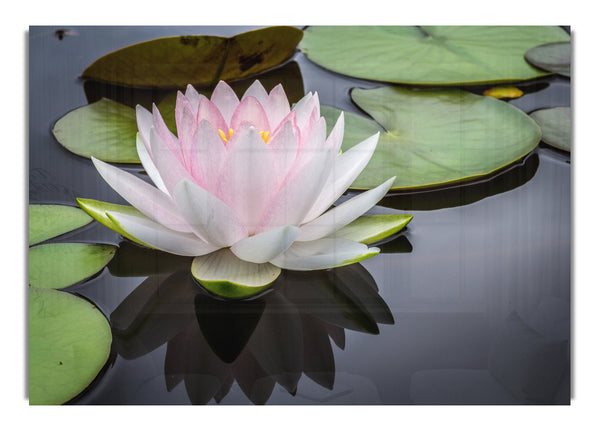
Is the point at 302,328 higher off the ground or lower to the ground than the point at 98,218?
lower

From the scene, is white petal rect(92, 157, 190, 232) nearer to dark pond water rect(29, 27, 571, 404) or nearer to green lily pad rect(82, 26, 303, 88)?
dark pond water rect(29, 27, 571, 404)

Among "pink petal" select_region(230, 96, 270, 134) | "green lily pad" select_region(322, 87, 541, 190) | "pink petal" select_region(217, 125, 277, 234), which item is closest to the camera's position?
"pink petal" select_region(217, 125, 277, 234)

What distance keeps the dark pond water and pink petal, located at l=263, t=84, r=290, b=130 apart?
0.34 ft

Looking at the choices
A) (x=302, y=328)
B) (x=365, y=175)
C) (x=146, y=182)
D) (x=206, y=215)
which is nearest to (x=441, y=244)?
→ (x=365, y=175)

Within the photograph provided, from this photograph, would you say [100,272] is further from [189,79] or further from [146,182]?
[189,79]

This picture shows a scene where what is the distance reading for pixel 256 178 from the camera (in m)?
1.00

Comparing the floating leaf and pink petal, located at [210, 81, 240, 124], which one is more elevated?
the floating leaf

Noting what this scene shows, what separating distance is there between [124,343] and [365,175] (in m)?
0.57

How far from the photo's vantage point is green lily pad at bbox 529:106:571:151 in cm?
125

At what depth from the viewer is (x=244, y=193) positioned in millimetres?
1012

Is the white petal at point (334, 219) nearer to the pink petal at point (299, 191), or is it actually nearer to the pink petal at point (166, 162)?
the pink petal at point (299, 191)

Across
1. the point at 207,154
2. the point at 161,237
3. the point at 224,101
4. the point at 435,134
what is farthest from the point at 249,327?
the point at 435,134

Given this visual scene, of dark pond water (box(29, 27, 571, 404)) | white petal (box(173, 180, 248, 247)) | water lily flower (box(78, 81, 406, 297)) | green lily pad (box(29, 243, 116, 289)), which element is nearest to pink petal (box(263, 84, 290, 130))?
water lily flower (box(78, 81, 406, 297))

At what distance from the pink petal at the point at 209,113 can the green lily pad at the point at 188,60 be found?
0.17m
